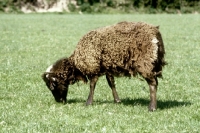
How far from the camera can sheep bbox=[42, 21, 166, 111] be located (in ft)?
32.1

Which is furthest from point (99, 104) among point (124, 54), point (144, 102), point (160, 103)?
point (124, 54)

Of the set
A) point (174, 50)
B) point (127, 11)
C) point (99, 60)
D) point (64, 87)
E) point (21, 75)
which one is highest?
point (99, 60)

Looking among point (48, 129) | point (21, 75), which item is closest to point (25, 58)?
point (21, 75)

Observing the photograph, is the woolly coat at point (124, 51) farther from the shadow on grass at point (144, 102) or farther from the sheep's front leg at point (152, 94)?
the shadow on grass at point (144, 102)

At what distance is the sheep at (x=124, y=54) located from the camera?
385 inches

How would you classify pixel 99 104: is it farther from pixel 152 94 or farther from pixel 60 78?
pixel 152 94

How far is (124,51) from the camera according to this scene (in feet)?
32.6

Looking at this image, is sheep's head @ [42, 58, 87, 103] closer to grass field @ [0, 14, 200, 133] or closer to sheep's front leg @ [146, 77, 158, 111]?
grass field @ [0, 14, 200, 133]

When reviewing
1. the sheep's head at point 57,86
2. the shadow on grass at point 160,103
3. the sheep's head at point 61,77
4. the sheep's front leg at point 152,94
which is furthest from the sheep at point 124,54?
the shadow on grass at point 160,103

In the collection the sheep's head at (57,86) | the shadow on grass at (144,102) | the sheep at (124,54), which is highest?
the sheep at (124,54)

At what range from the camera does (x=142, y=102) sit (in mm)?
11156

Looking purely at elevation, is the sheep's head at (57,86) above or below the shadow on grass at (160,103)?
above

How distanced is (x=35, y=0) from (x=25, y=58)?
51.1 meters

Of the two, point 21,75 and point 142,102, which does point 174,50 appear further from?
point 142,102
